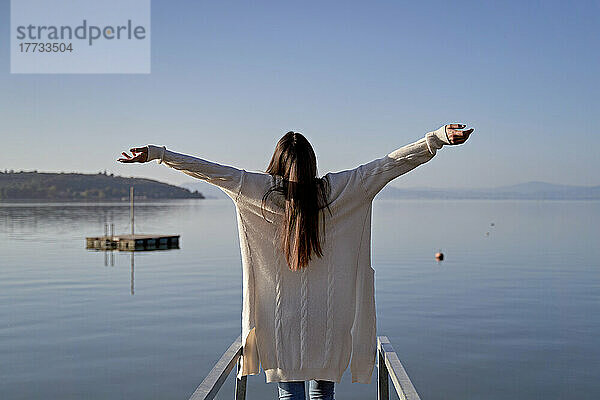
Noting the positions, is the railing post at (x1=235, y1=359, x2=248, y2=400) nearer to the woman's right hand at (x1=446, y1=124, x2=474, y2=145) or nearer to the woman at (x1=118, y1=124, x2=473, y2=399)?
the woman at (x1=118, y1=124, x2=473, y2=399)

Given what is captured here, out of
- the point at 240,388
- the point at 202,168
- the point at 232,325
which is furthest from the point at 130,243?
the point at 202,168

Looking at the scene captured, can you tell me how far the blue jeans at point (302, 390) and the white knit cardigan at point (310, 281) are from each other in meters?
0.04

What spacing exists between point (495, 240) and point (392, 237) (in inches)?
192

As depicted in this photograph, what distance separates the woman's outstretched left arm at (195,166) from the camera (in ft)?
8.31

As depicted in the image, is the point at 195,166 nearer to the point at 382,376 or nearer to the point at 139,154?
the point at 139,154

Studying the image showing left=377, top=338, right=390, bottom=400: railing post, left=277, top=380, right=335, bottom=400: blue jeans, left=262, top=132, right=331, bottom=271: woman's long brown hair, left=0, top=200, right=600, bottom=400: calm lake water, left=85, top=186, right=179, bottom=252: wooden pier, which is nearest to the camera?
left=262, top=132, right=331, bottom=271: woman's long brown hair

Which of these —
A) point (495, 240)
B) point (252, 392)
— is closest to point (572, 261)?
point (495, 240)

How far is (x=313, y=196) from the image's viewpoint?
2.54 m

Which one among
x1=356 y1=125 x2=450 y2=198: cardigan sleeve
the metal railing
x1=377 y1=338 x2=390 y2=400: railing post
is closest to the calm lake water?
x1=377 y1=338 x2=390 y2=400: railing post

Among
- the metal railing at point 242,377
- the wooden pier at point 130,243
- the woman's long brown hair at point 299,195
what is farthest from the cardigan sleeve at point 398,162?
the wooden pier at point 130,243

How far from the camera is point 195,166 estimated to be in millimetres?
2529

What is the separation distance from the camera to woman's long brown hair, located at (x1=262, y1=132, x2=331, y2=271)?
2.53 metres

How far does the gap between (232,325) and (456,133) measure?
10.9 meters

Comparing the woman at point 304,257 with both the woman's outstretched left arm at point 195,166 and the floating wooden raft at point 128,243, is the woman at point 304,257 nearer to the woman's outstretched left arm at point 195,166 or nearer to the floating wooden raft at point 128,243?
the woman's outstretched left arm at point 195,166
